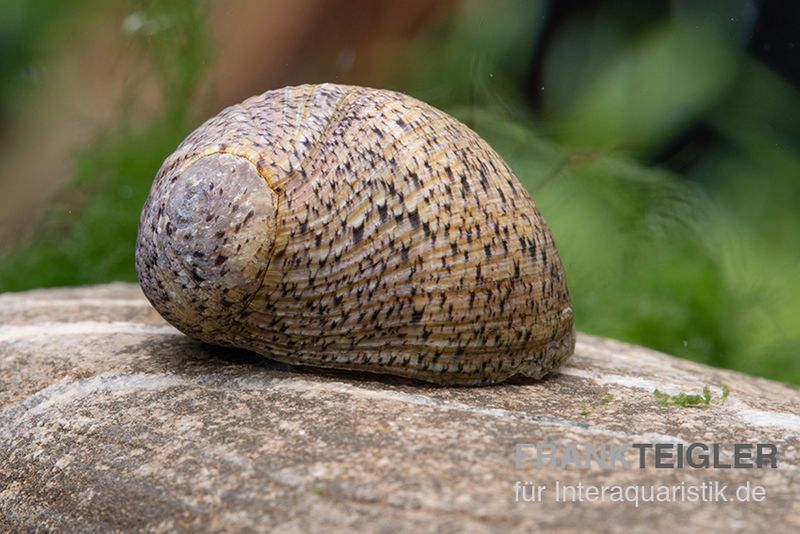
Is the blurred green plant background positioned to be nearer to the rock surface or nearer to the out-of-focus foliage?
the out-of-focus foliage

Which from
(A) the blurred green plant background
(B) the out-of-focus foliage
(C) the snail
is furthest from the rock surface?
(B) the out-of-focus foliage

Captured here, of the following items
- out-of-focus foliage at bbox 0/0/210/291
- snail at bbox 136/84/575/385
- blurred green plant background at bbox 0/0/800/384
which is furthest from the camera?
out-of-focus foliage at bbox 0/0/210/291

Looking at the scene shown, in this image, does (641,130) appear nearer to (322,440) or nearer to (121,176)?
(322,440)

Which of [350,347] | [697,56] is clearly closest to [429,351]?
[350,347]

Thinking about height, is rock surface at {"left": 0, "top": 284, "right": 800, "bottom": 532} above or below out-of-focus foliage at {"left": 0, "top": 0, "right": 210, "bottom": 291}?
below

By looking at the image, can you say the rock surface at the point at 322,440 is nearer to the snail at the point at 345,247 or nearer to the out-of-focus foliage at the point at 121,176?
the snail at the point at 345,247

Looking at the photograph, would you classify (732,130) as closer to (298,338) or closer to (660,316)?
(660,316)
